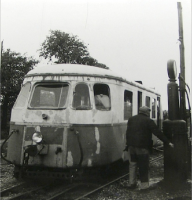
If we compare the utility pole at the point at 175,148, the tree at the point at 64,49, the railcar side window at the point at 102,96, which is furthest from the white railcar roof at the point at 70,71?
the tree at the point at 64,49

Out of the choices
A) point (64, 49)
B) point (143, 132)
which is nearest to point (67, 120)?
point (143, 132)

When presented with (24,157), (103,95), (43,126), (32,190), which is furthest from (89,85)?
(32,190)

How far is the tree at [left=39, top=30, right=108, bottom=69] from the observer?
29.3 m

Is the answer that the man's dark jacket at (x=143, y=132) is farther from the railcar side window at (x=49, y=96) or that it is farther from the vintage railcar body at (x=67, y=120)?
the railcar side window at (x=49, y=96)

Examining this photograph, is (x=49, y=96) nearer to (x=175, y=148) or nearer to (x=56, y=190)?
(x=56, y=190)

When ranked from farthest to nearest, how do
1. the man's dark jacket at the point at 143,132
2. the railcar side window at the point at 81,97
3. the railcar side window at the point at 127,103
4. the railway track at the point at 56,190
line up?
the railcar side window at the point at 127,103
the railcar side window at the point at 81,97
the man's dark jacket at the point at 143,132
the railway track at the point at 56,190

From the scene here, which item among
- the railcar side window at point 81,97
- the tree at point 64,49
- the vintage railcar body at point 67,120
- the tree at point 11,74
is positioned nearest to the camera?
the vintage railcar body at point 67,120

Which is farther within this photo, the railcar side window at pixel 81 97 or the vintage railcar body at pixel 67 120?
the railcar side window at pixel 81 97

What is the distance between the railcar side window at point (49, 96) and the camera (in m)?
7.38

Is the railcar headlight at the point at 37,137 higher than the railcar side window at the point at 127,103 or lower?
lower

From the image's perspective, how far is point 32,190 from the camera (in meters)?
6.86

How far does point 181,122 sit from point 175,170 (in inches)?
41.7

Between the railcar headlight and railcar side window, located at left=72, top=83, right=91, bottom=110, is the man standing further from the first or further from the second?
the railcar headlight

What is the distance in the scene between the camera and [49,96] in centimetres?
754
